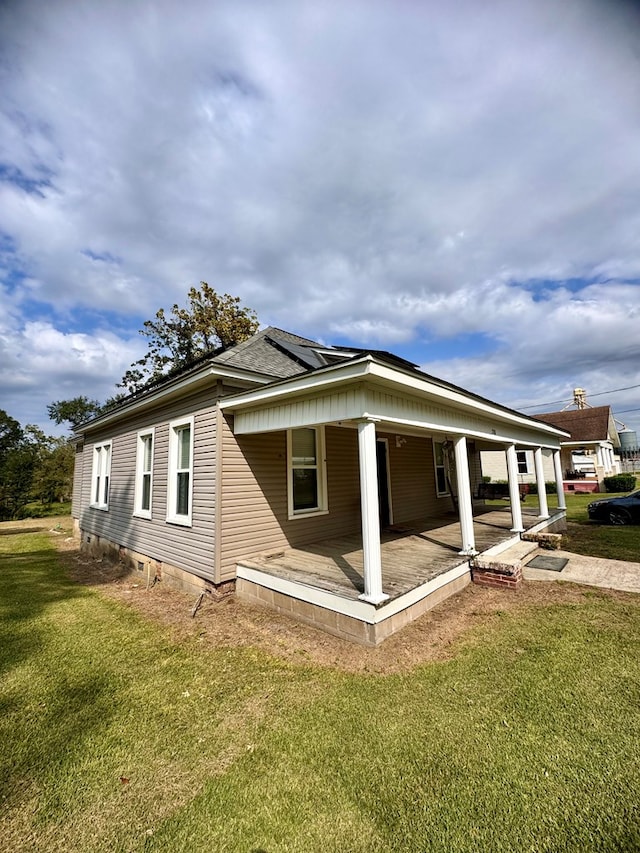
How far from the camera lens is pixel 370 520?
156 inches

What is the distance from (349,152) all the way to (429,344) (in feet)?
38.3

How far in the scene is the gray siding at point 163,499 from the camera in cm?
564

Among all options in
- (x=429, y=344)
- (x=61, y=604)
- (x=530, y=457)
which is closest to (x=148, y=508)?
(x=61, y=604)

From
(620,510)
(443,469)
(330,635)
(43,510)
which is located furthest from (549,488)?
(43,510)

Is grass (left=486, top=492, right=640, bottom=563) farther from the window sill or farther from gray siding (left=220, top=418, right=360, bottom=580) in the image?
the window sill

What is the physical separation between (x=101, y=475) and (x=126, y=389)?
1628 cm

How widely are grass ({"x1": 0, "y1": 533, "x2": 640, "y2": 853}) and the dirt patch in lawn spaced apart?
8.6 inches

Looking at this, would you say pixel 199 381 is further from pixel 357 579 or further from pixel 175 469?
pixel 357 579

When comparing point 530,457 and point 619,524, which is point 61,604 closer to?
point 619,524

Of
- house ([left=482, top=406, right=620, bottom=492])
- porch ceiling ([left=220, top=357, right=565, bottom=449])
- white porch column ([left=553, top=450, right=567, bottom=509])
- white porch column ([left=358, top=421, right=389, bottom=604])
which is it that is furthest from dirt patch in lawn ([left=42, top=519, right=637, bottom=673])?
house ([left=482, top=406, right=620, bottom=492])

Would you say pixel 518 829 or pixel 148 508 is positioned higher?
pixel 148 508

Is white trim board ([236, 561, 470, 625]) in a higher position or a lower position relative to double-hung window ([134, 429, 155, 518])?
lower

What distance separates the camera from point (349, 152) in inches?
331

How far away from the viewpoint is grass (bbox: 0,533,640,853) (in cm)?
192
